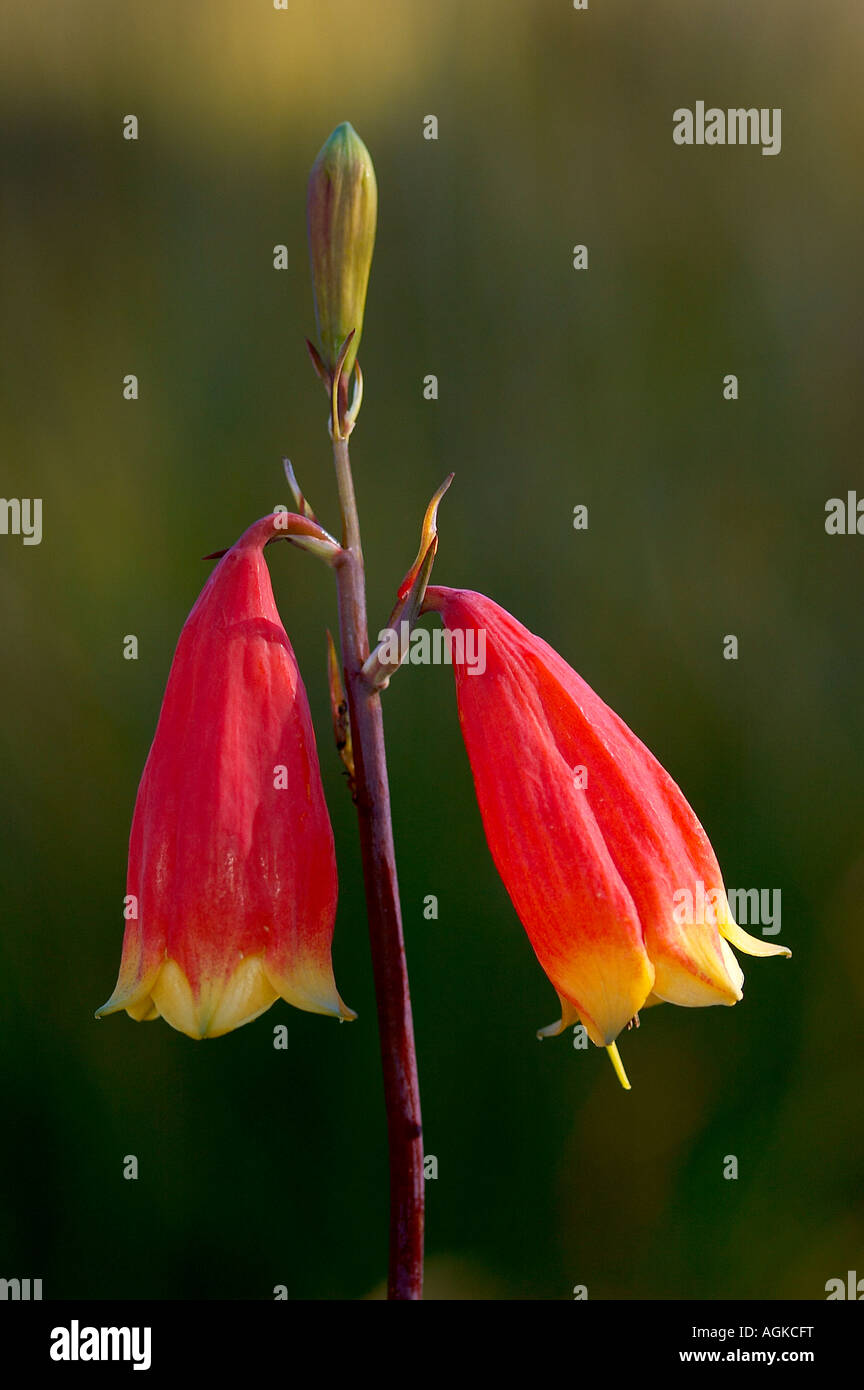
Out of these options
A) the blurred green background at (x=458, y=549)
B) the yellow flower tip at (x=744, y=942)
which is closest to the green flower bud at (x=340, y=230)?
the yellow flower tip at (x=744, y=942)

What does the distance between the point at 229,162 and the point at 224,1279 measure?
1.31 m

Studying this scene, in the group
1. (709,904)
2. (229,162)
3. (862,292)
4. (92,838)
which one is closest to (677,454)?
(862,292)

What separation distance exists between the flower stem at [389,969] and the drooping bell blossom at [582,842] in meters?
0.06

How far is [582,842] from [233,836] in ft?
0.53

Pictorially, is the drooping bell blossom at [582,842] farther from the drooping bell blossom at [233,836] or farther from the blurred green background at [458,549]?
the blurred green background at [458,549]

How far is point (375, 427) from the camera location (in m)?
1.41

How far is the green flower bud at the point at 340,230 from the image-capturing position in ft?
1.72

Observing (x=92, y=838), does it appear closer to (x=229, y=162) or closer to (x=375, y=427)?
(x=375, y=427)

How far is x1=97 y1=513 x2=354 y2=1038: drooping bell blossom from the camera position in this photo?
51 cm

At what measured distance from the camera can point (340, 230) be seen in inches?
20.5

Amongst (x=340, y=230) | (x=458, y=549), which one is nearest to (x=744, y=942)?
(x=340, y=230)

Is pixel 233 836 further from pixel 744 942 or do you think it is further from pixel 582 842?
pixel 744 942

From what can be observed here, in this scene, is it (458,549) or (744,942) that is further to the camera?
(458,549)

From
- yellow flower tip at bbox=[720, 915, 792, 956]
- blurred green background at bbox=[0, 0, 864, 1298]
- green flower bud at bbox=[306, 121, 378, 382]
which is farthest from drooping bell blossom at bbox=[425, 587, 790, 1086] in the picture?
blurred green background at bbox=[0, 0, 864, 1298]
